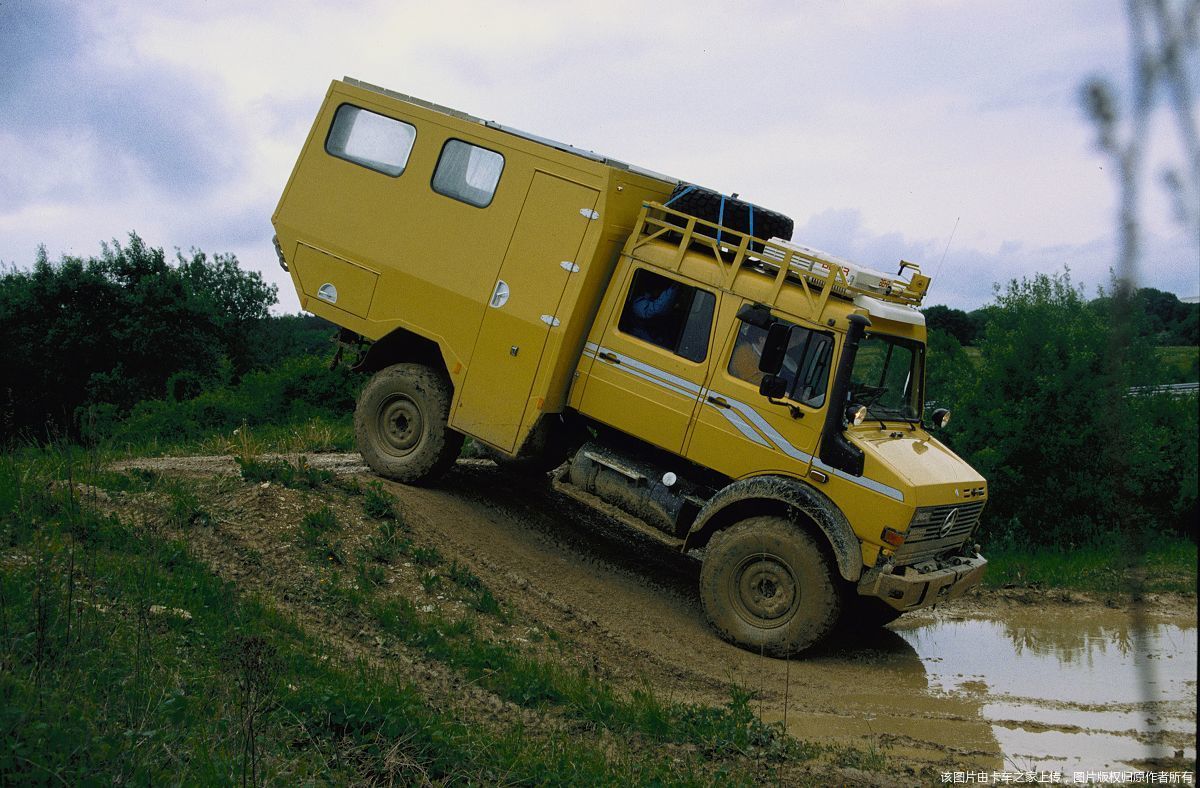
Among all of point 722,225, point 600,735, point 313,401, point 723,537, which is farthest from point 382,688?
point 313,401

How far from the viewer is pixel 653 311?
29.5ft

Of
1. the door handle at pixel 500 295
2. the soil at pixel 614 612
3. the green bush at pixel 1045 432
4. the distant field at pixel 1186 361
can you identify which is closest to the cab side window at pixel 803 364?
the soil at pixel 614 612

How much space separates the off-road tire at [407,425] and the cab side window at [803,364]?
10.5ft

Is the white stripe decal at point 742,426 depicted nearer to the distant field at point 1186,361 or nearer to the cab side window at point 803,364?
the cab side window at point 803,364

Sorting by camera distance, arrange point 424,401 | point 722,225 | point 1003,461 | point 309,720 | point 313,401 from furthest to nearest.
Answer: point 313,401
point 1003,461
point 424,401
point 722,225
point 309,720

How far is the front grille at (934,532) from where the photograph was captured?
8000 mm

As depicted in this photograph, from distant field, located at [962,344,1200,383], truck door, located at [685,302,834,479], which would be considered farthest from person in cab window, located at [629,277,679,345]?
distant field, located at [962,344,1200,383]

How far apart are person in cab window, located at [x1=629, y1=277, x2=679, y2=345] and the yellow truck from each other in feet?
0.06

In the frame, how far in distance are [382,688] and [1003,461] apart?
506 inches

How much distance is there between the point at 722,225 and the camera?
30.2 ft

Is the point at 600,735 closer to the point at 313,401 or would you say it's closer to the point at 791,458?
the point at 791,458

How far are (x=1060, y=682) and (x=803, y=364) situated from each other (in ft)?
11.1

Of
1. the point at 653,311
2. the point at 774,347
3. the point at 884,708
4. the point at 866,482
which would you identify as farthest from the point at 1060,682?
the point at 653,311

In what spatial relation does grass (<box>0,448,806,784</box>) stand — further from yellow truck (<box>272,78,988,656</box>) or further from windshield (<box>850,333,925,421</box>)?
windshield (<box>850,333,925,421</box>)
